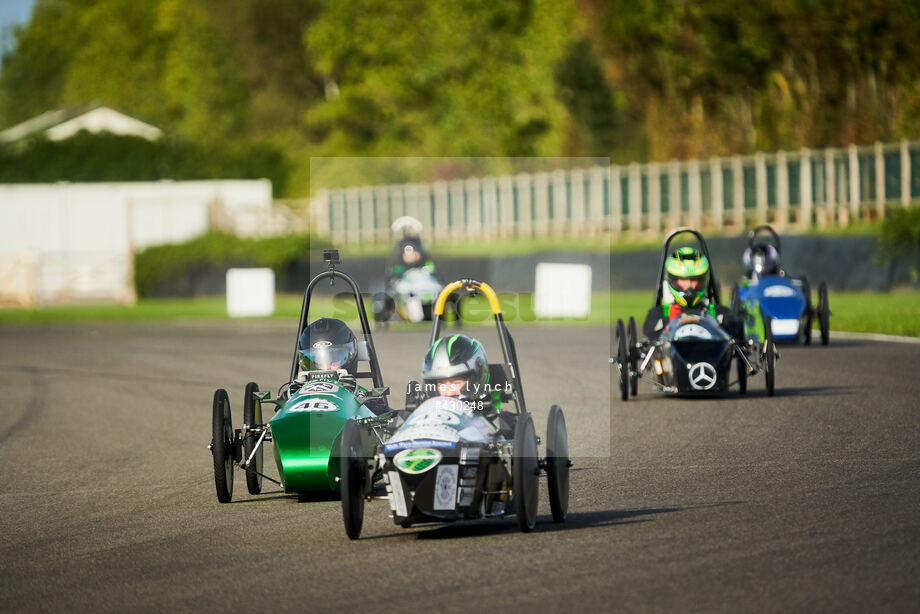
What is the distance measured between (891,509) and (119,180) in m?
53.6

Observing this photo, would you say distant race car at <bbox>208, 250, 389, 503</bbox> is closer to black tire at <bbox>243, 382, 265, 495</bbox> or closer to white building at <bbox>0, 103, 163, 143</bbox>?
black tire at <bbox>243, 382, 265, 495</bbox>

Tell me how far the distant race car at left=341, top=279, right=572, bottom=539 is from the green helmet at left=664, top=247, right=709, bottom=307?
6.75 metres

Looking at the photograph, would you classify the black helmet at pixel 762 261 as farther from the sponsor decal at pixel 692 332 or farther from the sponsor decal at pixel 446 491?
the sponsor decal at pixel 446 491

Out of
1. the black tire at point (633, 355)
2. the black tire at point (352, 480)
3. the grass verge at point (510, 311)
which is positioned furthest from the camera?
the grass verge at point (510, 311)

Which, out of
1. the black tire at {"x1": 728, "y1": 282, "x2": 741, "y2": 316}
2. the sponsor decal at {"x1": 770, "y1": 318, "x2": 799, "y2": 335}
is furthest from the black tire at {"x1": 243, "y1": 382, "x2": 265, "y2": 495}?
the sponsor decal at {"x1": 770, "y1": 318, "x2": 799, "y2": 335}

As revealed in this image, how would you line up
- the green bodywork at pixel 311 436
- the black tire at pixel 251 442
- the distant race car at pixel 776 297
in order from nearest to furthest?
the green bodywork at pixel 311 436 < the black tire at pixel 251 442 < the distant race car at pixel 776 297

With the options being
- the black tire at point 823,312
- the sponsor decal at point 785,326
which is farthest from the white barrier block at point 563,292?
the sponsor decal at point 785,326

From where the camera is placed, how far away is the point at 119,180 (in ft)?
196

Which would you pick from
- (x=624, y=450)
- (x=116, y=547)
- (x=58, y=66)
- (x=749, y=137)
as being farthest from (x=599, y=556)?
(x=58, y=66)

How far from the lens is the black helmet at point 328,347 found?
31.4 ft

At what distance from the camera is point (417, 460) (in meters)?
7.65

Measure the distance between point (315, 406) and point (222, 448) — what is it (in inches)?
23.6

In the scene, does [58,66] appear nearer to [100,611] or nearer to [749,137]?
[749,137]

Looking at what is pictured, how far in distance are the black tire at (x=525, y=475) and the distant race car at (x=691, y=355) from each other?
20.0 ft
